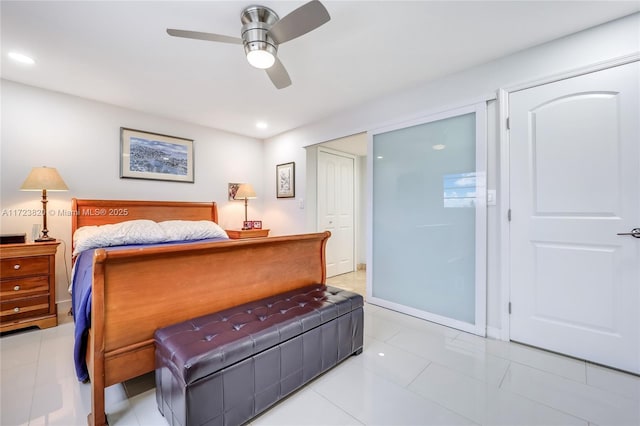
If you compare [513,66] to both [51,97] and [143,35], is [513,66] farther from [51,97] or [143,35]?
[51,97]

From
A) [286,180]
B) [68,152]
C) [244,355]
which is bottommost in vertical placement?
[244,355]

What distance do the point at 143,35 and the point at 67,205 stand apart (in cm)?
221

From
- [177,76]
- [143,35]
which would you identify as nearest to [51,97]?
[177,76]

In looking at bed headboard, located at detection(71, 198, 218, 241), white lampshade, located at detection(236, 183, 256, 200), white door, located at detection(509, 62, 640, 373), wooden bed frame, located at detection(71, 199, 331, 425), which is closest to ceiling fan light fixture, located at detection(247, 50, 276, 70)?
wooden bed frame, located at detection(71, 199, 331, 425)

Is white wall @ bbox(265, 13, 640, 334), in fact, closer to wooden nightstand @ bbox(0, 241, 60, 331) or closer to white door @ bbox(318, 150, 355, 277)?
white door @ bbox(318, 150, 355, 277)

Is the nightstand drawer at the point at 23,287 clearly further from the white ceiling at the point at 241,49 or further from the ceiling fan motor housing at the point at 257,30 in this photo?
the ceiling fan motor housing at the point at 257,30

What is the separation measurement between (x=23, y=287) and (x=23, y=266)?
0.19 meters

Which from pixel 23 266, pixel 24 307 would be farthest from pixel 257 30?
pixel 24 307

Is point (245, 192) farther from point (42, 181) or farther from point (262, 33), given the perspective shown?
point (262, 33)

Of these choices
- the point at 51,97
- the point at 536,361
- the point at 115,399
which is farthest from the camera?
the point at 51,97

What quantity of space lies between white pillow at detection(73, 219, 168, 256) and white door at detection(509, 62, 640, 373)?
11.4ft

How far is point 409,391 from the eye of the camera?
1.63m

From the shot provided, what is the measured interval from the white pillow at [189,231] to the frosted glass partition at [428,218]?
2001mm

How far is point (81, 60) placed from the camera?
2285mm
